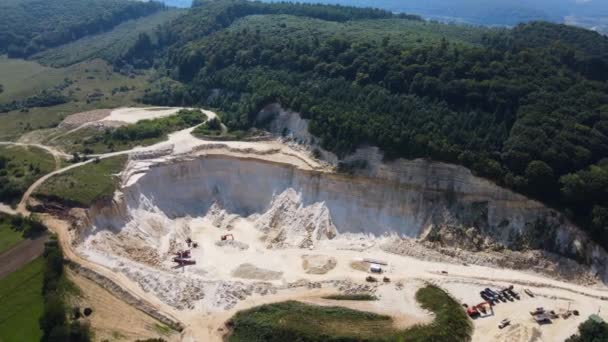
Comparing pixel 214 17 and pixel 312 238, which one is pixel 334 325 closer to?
pixel 312 238

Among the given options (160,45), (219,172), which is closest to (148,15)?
(160,45)

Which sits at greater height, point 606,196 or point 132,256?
point 606,196

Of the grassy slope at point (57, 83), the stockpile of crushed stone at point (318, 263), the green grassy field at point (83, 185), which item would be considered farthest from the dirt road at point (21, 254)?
the grassy slope at point (57, 83)

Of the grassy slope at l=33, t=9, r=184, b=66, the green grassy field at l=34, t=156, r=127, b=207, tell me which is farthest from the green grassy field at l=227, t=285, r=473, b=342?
the grassy slope at l=33, t=9, r=184, b=66

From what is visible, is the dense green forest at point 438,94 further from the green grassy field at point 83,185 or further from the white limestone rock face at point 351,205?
the green grassy field at point 83,185

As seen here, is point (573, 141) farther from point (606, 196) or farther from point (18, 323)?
point (18, 323)
